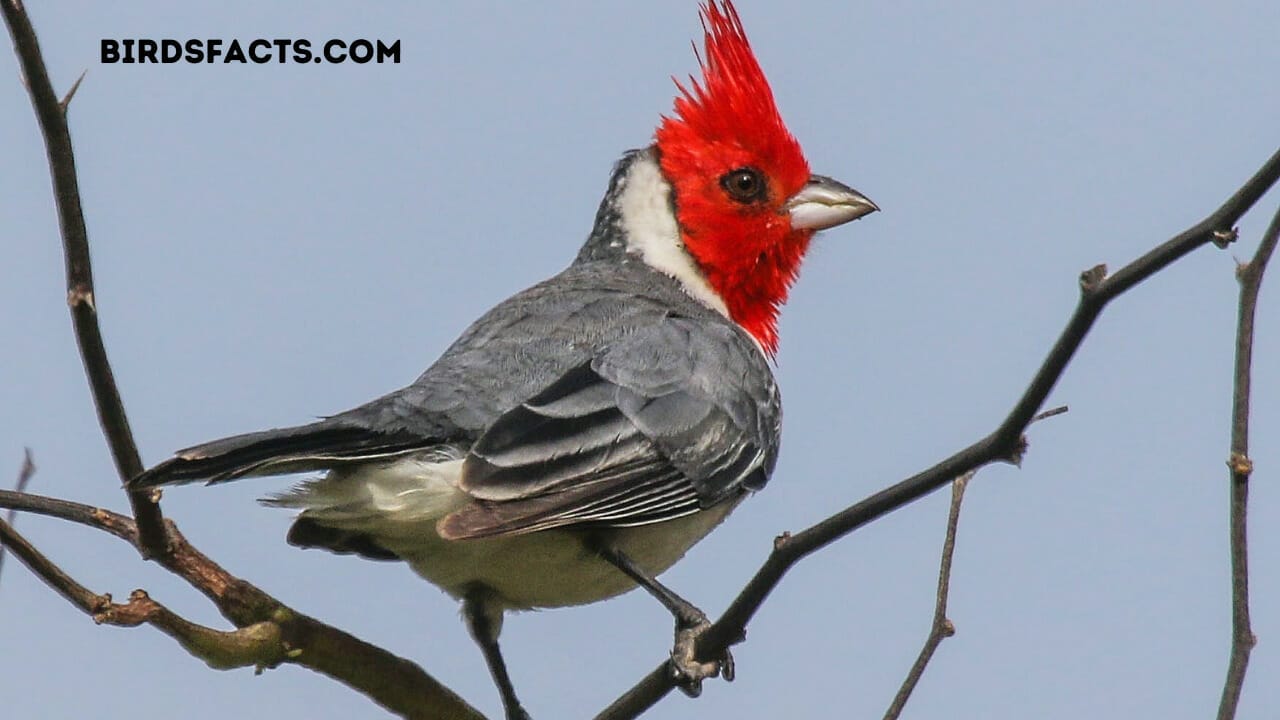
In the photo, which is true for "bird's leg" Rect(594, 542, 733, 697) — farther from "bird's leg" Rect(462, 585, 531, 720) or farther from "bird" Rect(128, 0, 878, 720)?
"bird's leg" Rect(462, 585, 531, 720)

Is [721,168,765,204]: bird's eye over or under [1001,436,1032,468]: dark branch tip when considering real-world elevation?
over

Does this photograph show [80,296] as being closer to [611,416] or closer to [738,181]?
[611,416]

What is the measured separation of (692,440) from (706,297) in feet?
4.49

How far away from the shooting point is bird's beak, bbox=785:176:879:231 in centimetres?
636

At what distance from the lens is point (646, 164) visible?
21.6 feet

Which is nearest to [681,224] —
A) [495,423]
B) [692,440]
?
[692,440]

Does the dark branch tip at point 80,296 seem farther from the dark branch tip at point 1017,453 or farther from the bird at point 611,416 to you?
the dark branch tip at point 1017,453

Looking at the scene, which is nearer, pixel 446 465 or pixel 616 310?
pixel 446 465

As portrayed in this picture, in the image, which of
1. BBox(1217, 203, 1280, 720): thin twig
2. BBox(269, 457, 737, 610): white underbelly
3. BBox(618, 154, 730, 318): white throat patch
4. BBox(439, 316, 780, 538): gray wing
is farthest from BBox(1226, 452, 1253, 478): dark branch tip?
BBox(618, 154, 730, 318): white throat patch

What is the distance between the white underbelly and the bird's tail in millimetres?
83

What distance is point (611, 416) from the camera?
4.77 m

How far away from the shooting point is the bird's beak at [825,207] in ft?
20.9

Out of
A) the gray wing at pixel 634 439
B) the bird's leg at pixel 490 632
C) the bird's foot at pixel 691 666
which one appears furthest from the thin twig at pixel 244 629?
the bird's leg at pixel 490 632

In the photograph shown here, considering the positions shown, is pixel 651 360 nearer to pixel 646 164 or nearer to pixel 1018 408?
pixel 646 164
